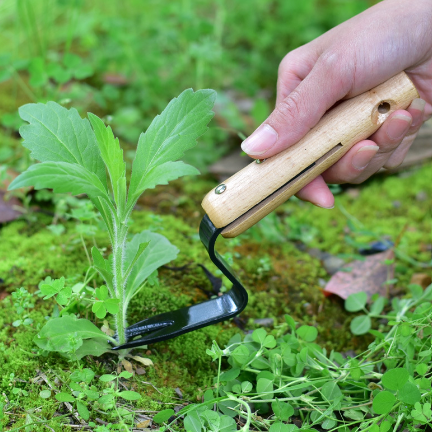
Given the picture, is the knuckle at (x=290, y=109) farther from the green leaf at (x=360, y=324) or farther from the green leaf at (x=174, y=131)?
the green leaf at (x=360, y=324)

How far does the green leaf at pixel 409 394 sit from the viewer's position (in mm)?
1374

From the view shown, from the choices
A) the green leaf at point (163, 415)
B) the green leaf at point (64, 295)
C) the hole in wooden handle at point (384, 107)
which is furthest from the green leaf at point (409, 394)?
the green leaf at point (64, 295)

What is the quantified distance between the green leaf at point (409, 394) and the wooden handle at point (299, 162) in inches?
28.3

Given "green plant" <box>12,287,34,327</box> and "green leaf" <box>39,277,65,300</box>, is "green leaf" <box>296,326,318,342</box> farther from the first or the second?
"green plant" <box>12,287,34,327</box>

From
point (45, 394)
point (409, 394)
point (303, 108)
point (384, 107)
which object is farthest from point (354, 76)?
point (45, 394)

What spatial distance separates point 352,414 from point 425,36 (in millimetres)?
1637

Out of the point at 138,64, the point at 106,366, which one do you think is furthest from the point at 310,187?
the point at 138,64

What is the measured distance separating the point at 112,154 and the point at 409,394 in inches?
47.1

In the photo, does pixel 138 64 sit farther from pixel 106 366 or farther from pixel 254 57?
pixel 106 366

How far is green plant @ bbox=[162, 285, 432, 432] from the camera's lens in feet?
4.68

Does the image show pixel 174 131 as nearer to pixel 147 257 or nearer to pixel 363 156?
pixel 147 257

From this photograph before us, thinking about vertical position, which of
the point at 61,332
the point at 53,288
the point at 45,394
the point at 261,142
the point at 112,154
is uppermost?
the point at 112,154

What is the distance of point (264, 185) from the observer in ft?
5.31

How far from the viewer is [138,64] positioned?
11.9ft
